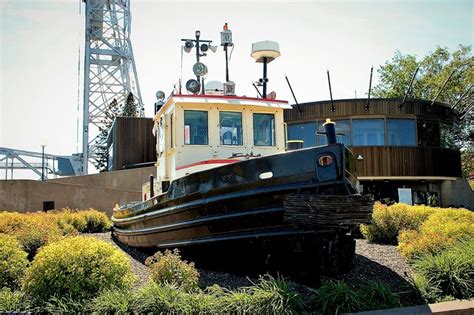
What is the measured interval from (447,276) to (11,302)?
5.11 m

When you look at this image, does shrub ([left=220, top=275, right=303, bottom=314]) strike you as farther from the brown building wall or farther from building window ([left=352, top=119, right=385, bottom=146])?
building window ([left=352, top=119, right=385, bottom=146])

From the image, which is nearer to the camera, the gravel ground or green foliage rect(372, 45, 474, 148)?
the gravel ground

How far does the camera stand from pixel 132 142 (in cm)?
1989

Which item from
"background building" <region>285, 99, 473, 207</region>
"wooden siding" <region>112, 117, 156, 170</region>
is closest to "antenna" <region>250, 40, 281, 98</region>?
"background building" <region>285, 99, 473, 207</region>

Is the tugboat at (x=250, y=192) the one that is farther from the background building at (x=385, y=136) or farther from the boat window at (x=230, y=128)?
the background building at (x=385, y=136)

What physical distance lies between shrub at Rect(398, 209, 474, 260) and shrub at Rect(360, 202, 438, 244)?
586 millimetres

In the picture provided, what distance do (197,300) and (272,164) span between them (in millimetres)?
1866

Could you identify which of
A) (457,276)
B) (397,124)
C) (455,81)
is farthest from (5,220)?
(455,81)

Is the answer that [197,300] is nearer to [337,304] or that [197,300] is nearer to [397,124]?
[337,304]

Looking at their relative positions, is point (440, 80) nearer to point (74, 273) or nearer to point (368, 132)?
point (368, 132)

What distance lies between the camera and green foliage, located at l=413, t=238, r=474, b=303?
5.41 metres

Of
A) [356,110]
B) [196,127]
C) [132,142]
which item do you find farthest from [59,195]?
[356,110]

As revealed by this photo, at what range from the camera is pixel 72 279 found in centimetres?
501

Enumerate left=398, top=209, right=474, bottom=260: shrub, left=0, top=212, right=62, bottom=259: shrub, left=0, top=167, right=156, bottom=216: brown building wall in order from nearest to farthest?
left=398, top=209, right=474, bottom=260: shrub < left=0, top=212, right=62, bottom=259: shrub < left=0, top=167, right=156, bottom=216: brown building wall
